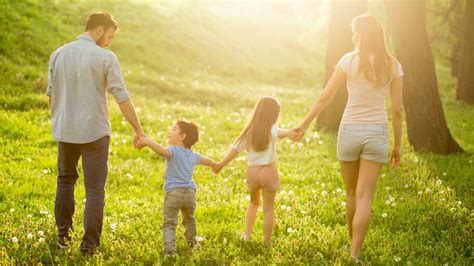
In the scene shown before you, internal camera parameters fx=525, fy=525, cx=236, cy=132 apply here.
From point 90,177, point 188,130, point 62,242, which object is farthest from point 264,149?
point 62,242

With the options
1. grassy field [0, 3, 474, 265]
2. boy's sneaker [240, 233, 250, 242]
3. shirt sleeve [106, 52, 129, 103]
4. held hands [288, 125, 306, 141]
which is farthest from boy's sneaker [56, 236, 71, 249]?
held hands [288, 125, 306, 141]

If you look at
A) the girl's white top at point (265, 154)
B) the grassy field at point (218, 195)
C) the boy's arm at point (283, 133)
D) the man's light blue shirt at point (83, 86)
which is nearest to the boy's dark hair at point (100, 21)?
the man's light blue shirt at point (83, 86)

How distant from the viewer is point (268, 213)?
6621 millimetres

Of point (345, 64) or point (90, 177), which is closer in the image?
point (345, 64)

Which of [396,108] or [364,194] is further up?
[396,108]

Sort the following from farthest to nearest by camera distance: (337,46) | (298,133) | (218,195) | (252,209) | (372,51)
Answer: (337,46)
(218,195)
(252,209)
(298,133)
(372,51)

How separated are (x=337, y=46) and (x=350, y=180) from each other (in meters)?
10.1

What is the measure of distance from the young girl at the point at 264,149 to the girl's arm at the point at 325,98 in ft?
0.59

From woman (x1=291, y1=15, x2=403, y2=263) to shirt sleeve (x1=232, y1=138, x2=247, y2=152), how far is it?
47.8 inches

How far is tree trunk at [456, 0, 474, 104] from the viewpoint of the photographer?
66.5 ft

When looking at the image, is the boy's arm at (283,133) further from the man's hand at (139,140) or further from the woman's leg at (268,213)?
the man's hand at (139,140)

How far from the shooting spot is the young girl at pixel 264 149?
253 inches

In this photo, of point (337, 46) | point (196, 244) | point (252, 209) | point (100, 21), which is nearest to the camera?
point (100, 21)

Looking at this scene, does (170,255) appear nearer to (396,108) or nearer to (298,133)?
(298,133)
